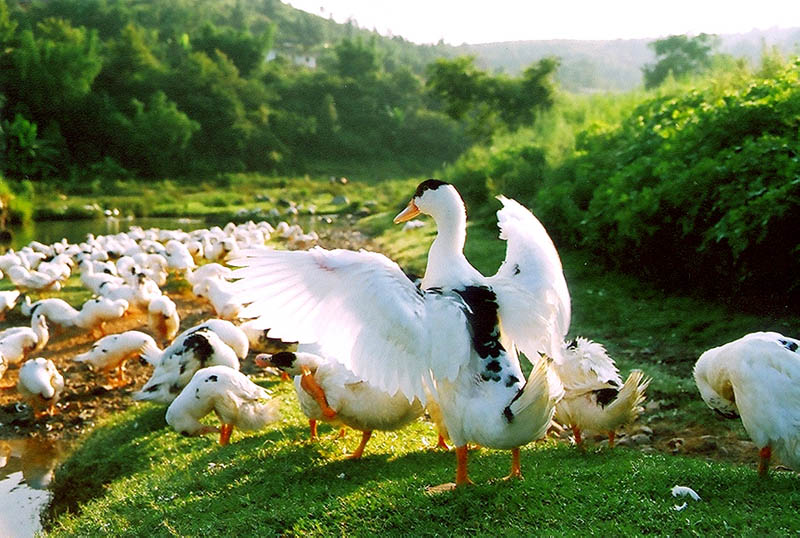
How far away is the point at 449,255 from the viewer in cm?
560

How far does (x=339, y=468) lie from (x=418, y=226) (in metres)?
18.0

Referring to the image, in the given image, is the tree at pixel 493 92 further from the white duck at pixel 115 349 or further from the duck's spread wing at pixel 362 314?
the duck's spread wing at pixel 362 314

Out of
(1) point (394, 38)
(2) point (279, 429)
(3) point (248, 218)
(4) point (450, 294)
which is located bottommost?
(3) point (248, 218)

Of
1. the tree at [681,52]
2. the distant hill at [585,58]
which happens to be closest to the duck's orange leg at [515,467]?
the tree at [681,52]

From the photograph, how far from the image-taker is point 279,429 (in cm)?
724

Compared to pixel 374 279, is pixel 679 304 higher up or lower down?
lower down

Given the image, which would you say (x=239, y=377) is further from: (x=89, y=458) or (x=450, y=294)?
(x=450, y=294)

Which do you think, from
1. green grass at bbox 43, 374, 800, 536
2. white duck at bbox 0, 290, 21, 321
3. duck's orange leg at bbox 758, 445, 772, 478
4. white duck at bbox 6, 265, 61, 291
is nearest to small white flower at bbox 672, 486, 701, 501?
green grass at bbox 43, 374, 800, 536

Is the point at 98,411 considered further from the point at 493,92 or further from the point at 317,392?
the point at 493,92

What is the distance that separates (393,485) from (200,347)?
358cm

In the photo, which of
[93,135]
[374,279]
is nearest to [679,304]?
[374,279]

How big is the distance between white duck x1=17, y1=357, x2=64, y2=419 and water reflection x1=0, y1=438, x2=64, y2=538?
508mm

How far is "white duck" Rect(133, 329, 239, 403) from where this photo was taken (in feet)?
26.1

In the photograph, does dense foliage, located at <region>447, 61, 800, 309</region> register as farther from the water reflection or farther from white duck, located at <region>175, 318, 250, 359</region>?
the water reflection
